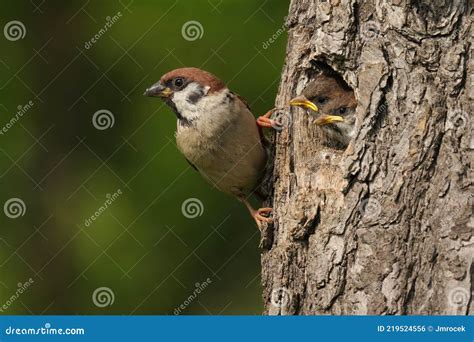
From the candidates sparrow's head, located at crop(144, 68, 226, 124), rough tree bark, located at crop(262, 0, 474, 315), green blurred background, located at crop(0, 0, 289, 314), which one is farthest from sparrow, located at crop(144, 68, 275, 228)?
green blurred background, located at crop(0, 0, 289, 314)

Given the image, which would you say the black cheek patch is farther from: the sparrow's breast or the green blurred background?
the green blurred background

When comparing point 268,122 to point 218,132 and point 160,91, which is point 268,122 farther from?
point 160,91

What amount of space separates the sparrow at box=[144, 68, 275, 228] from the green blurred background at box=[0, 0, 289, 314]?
8.04 ft

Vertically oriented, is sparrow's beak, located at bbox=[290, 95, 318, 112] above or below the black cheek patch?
above

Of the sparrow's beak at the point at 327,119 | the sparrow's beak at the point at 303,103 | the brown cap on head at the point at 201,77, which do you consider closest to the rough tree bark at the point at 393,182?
the sparrow's beak at the point at 303,103

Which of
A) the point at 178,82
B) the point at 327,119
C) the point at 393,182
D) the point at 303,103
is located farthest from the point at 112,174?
the point at 393,182

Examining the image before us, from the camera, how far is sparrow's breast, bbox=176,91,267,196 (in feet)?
20.4

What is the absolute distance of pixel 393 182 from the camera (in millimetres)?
4781

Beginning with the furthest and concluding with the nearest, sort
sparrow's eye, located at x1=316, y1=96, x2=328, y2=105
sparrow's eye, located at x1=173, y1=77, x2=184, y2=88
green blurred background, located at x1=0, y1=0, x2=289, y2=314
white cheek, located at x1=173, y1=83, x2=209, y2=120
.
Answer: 1. green blurred background, located at x1=0, y1=0, x2=289, y2=314
2. sparrow's eye, located at x1=173, y1=77, x2=184, y2=88
3. white cheek, located at x1=173, y1=83, x2=209, y2=120
4. sparrow's eye, located at x1=316, y1=96, x2=328, y2=105

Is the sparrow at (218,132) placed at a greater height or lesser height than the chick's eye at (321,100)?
lesser

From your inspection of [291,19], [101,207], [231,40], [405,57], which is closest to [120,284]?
[101,207]

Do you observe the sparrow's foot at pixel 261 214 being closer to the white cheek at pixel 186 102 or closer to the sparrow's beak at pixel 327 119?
the sparrow's beak at pixel 327 119

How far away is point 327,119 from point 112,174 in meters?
4.31

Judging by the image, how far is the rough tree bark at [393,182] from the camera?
4641 mm
